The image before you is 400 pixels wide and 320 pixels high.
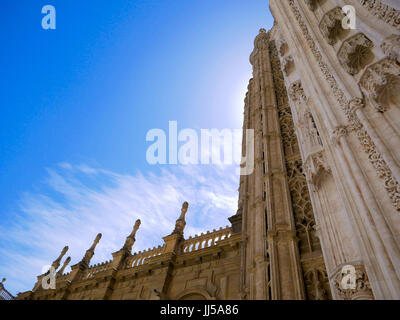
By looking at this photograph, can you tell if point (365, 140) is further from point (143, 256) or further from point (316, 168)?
point (143, 256)

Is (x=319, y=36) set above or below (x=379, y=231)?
above

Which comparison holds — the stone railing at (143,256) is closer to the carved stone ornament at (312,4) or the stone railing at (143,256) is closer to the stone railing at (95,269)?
the stone railing at (95,269)

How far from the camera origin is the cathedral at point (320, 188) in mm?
3447

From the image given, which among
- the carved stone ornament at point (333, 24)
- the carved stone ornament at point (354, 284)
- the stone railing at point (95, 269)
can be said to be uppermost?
the carved stone ornament at point (333, 24)

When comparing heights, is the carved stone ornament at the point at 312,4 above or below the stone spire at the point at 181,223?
above

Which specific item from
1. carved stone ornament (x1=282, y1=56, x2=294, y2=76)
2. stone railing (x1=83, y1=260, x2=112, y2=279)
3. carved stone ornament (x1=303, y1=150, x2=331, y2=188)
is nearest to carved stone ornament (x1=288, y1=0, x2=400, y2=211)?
carved stone ornament (x1=303, y1=150, x2=331, y2=188)

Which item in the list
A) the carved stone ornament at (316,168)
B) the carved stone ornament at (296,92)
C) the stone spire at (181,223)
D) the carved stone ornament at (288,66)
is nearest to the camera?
the carved stone ornament at (316,168)

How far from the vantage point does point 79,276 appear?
617 inches

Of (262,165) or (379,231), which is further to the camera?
(262,165)

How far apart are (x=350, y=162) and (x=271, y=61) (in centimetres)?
1493

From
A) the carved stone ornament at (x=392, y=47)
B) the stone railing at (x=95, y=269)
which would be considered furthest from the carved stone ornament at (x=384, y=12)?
the stone railing at (x=95, y=269)
